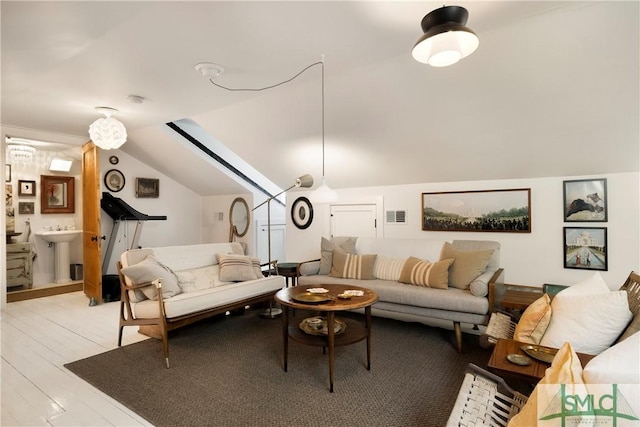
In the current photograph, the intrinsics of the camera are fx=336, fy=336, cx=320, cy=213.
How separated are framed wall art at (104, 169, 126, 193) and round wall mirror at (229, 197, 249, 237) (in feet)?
6.25

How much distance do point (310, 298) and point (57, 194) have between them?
17.5 feet

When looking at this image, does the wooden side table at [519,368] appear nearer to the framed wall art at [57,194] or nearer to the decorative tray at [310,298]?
the decorative tray at [310,298]

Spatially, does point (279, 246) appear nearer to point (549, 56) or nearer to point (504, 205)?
point (504, 205)

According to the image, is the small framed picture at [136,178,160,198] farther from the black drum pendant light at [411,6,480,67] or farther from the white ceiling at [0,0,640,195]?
the black drum pendant light at [411,6,480,67]

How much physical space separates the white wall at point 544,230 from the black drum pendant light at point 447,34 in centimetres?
276

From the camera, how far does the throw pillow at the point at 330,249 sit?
4.13 meters

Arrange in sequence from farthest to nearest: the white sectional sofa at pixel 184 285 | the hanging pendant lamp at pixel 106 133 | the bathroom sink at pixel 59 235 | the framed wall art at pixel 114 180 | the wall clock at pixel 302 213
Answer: the framed wall art at pixel 114 180 < the wall clock at pixel 302 213 < the bathroom sink at pixel 59 235 < the hanging pendant lamp at pixel 106 133 < the white sectional sofa at pixel 184 285

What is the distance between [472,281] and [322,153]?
2351 mm

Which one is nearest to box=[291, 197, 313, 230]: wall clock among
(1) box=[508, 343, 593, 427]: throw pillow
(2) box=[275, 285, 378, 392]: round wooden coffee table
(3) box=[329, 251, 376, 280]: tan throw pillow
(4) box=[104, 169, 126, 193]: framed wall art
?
(3) box=[329, 251, 376, 280]: tan throw pillow

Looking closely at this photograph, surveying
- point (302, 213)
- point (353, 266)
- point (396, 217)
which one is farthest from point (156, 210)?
point (396, 217)

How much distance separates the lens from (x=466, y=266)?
3.31 m

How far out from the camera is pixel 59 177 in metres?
5.62

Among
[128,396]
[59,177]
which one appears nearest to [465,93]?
[128,396]

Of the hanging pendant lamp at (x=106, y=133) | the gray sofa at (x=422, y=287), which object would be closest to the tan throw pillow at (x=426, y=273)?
the gray sofa at (x=422, y=287)
